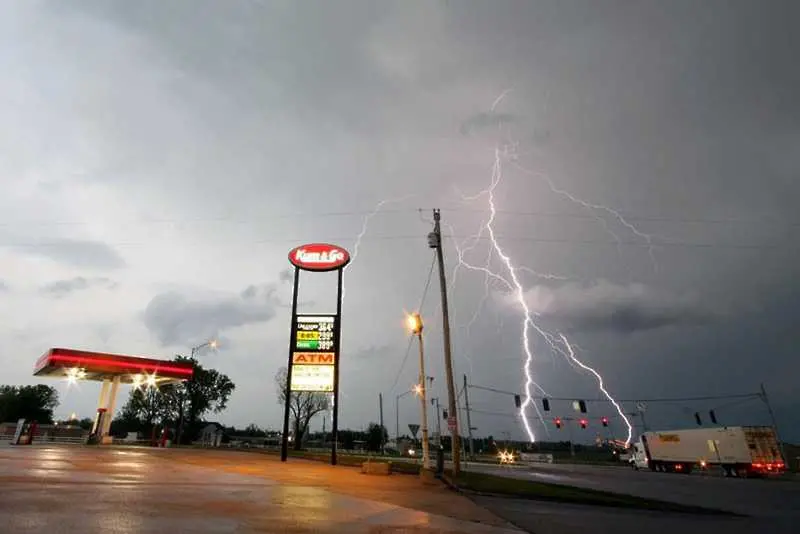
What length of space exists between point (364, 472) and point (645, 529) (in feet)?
44.3

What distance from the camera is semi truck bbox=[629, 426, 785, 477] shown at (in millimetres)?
37438

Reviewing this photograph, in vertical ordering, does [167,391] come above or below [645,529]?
above

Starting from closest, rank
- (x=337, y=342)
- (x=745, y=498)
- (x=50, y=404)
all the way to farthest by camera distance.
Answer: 1. (x=745, y=498)
2. (x=337, y=342)
3. (x=50, y=404)

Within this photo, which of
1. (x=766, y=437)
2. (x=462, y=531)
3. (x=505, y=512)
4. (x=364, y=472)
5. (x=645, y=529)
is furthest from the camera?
(x=766, y=437)

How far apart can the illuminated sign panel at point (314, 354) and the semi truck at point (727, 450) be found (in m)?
34.1

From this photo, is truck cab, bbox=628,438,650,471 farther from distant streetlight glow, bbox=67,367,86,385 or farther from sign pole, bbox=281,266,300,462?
distant streetlight glow, bbox=67,367,86,385

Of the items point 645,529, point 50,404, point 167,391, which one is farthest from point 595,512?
point 50,404

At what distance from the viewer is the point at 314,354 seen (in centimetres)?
2952

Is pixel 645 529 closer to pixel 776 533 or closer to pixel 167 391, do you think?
pixel 776 533

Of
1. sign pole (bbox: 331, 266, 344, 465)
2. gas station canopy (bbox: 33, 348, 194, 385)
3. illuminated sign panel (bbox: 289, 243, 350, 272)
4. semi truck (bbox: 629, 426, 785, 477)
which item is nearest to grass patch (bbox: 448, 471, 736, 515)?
sign pole (bbox: 331, 266, 344, 465)

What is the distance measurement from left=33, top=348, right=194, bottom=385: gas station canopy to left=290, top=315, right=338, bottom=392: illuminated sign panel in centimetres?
2214

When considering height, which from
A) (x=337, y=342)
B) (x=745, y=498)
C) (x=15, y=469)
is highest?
(x=337, y=342)

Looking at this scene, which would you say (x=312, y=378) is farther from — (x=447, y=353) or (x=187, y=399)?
(x=187, y=399)

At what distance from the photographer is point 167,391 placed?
237 ft
